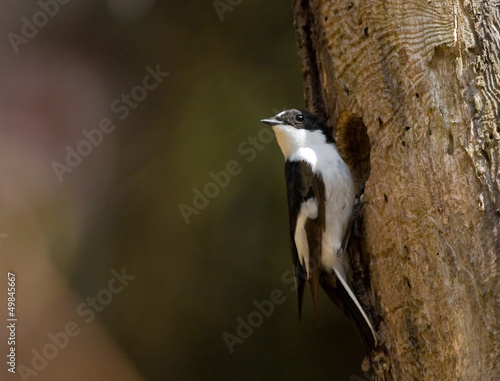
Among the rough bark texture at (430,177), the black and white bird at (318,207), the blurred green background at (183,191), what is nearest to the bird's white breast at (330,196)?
the black and white bird at (318,207)

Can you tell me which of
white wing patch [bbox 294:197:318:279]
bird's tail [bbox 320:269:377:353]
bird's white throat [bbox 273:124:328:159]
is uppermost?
bird's white throat [bbox 273:124:328:159]

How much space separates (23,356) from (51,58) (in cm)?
217

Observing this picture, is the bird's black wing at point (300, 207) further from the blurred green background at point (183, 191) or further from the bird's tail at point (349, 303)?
the blurred green background at point (183, 191)

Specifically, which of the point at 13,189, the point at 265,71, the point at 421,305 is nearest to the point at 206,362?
the point at 13,189

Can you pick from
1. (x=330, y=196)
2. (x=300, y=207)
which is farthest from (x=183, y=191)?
(x=330, y=196)

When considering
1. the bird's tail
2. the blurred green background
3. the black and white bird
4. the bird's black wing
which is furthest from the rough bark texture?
the blurred green background

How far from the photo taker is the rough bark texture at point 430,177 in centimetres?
232

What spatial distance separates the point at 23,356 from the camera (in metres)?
4.25

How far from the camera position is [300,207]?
127 inches

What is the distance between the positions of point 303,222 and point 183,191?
199cm

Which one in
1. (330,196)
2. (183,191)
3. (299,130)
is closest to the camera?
(330,196)

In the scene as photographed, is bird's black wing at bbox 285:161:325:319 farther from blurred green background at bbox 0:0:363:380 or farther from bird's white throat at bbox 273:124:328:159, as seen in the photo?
blurred green background at bbox 0:0:363:380

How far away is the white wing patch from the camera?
126 inches

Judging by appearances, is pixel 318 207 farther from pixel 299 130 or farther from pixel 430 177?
pixel 430 177
